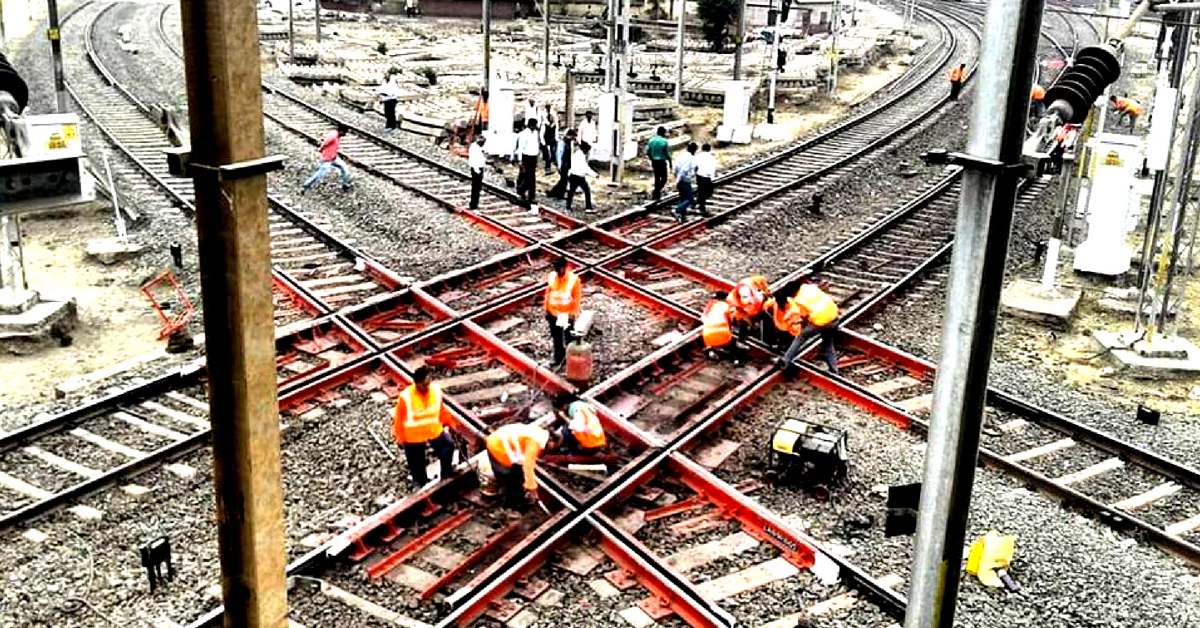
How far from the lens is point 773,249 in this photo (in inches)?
667

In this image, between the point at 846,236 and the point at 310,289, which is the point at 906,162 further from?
the point at 310,289

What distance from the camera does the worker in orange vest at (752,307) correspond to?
12812mm

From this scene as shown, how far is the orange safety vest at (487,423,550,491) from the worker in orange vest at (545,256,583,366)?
2982mm

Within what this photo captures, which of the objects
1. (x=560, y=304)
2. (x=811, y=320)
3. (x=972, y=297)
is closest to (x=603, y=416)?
(x=560, y=304)

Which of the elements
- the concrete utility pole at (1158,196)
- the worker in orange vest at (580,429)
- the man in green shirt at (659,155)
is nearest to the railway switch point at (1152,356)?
the concrete utility pole at (1158,196)

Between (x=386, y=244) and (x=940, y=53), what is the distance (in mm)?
31203

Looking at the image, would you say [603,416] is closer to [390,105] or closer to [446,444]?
[446,444]

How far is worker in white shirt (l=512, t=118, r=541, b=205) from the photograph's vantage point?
18250 mm

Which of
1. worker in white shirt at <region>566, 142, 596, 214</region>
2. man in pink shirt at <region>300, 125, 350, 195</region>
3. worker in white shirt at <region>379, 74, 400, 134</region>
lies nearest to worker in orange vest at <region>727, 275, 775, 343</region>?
worker in white shirt at <region>566, 142, 596, 214</region>

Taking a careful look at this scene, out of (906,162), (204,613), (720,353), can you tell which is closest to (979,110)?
(204,613)

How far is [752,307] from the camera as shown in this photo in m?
12.8

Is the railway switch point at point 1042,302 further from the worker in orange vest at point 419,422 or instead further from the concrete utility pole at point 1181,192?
the worker in orange vest at point 419,422

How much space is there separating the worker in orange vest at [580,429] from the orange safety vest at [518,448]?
0.74 m

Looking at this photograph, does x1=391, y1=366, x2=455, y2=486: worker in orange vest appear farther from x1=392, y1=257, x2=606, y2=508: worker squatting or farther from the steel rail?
the steel rail
